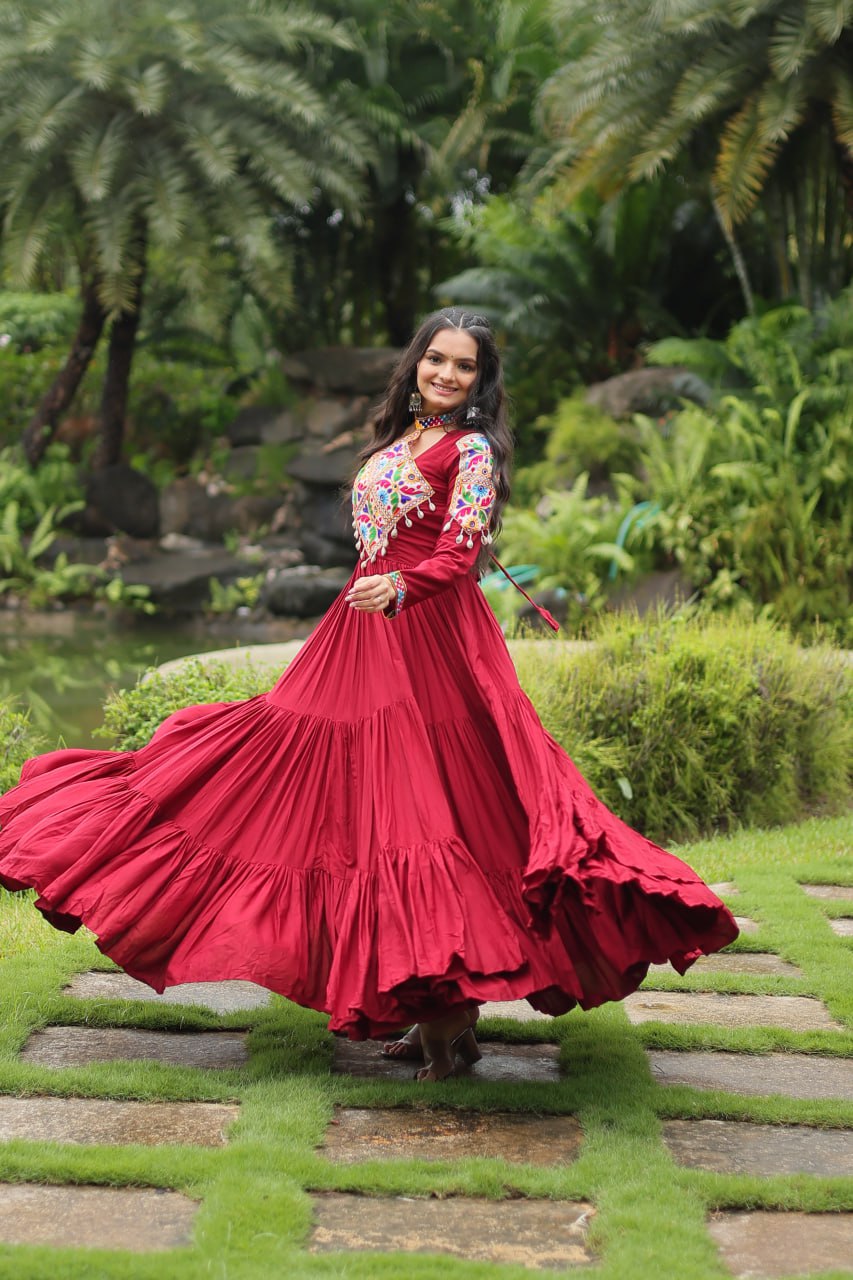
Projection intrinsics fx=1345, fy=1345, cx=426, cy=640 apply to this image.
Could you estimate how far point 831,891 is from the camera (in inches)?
211

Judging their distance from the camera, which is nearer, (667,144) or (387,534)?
(387,534)

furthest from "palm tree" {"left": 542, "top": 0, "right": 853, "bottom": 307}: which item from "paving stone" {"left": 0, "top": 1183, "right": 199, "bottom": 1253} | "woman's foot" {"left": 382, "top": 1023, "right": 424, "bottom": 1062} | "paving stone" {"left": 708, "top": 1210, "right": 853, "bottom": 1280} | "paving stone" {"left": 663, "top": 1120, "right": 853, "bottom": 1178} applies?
"paving stone" {"left": 0, "top": 1183, "right": 199, "bottom": 1253}

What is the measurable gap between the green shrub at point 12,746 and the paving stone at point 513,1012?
8.82 feet

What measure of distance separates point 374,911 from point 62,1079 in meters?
0.83

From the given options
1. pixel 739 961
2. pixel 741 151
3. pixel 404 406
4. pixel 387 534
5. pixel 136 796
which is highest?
pixel 741 151

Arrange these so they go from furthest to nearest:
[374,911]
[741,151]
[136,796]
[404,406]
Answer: [741,151] < [404,406] < [136,796] < [374,911]

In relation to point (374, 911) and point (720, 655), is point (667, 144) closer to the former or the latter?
point (720, 655)

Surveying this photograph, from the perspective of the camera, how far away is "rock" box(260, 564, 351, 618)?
47.8 feet

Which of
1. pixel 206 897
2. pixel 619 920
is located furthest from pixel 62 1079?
pixel 619 920

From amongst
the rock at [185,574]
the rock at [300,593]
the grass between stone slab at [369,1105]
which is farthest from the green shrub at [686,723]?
the rock at [185,574]

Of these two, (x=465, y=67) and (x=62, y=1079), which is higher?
(x=465, y=67)

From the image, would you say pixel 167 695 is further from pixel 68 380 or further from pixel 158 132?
pixel 68 380

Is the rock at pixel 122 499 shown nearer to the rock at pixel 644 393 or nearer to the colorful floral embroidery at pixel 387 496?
the rock at pixel 644 393

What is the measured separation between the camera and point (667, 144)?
39.7 ft
